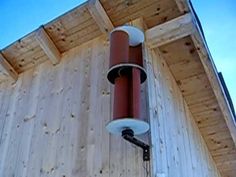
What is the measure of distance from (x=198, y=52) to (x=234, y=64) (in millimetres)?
1537

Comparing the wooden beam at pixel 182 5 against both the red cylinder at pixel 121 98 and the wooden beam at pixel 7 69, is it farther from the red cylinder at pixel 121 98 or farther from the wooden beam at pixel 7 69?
the wooden beam at pixel 7 69

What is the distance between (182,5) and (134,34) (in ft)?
1.56

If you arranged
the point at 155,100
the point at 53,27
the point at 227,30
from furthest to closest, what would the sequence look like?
the point at 227,30 < the point at 53,27 < the point at 155,100

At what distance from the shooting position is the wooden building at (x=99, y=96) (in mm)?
2570

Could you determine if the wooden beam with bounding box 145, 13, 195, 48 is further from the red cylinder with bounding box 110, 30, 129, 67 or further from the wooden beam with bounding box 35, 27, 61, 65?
the wooden beam with bounding box 35, 27, 61, 65

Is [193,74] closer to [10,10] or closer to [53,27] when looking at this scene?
[53,27]

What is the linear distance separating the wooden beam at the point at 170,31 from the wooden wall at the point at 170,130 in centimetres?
12

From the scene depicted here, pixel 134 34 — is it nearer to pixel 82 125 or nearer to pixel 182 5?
pixel 182 5

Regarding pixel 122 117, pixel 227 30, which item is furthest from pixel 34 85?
pixel 227 30

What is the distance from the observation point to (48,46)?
3.24 metres

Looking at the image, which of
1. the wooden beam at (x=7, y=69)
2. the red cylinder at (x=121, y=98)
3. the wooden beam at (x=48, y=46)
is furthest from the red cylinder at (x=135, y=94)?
the wooden beam at (x=7, y=69)

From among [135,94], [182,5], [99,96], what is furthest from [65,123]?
[182,5]

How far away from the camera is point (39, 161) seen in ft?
9.32

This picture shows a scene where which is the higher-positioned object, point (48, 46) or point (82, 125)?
point (48, 46)
